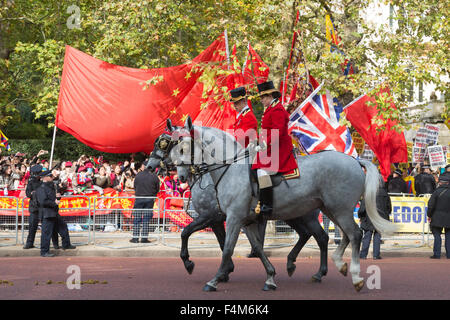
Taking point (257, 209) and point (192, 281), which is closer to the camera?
point (257, 209)

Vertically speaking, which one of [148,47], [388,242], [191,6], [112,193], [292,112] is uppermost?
[191,6]

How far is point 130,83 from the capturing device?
18562 millimetres

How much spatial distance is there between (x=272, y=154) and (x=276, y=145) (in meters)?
0.14

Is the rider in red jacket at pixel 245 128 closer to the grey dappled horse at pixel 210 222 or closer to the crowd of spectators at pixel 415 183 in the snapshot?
the grey dappled horse at pixel 210 222

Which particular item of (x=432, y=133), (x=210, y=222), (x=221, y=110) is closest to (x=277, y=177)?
(x=210, y=222)

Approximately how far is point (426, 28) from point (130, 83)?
9043mm

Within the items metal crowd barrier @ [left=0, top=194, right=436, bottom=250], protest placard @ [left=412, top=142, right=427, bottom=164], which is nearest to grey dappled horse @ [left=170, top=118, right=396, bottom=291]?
metal crowd barrier @ [left=0, top=194, right=436, bottom=250]

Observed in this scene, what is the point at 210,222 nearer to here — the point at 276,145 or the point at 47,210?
the point at 276,145

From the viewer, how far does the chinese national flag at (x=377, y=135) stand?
65.9ft

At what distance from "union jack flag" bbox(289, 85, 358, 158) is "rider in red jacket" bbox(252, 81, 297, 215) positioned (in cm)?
820

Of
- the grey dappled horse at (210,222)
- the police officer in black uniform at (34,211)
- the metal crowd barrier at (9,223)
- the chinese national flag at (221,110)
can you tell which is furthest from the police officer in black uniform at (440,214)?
the metal crowd barrier at (9,223)

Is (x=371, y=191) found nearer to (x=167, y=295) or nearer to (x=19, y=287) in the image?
(x=167, y=295)

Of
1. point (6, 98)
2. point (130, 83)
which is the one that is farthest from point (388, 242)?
point (6, 98)

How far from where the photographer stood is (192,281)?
431 inches
